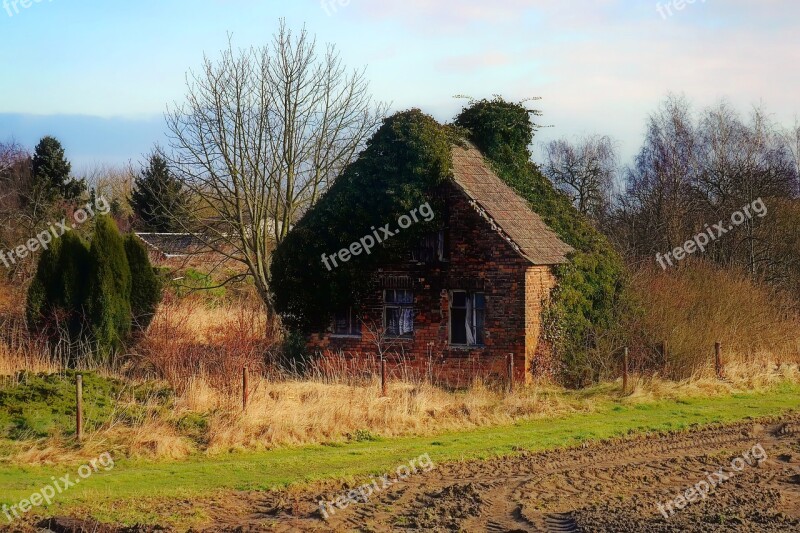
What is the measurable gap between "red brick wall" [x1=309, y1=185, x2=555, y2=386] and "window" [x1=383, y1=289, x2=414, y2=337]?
18 cm

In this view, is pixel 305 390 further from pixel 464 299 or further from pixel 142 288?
pixel 142 288

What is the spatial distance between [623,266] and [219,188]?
13.4 meters

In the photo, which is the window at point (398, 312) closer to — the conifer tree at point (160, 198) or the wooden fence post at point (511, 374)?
the wooden fence post at point (511, 374)

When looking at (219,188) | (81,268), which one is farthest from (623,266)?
(81,268)

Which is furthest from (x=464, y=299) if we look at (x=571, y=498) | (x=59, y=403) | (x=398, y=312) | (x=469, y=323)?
(x=571, y=498)

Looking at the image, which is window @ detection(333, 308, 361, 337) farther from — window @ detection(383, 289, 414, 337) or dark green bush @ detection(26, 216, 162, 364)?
dark green bush @ detection(26, 216, 162, 364)

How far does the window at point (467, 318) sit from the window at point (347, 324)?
268 centimetres

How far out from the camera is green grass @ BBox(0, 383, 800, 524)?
12.2 metres

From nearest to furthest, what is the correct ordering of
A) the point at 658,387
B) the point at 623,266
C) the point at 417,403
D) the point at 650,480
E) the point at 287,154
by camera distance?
1. the point at 650,480
2. the point at 417,403
3. the point at 658,387
4. the point at 623,266
5. the point at 287,154

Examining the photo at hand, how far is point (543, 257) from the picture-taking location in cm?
2350

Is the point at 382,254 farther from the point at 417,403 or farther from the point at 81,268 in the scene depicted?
the point at 81,268

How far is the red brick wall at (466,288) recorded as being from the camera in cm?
2298

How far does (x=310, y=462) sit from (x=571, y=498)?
4381 mm

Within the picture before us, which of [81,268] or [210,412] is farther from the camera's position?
[81,268]
